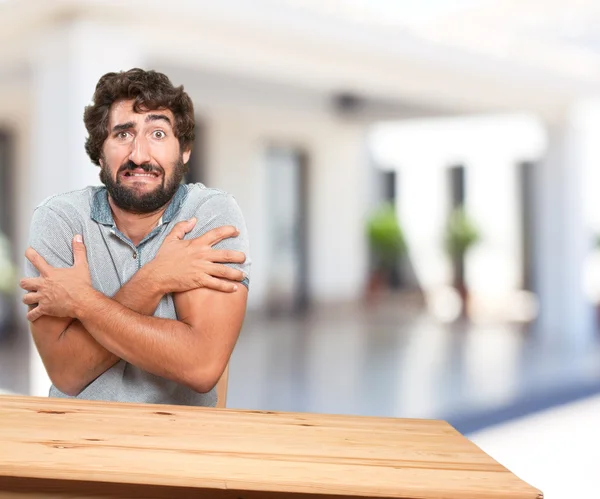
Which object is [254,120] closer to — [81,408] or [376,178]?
[376,178]

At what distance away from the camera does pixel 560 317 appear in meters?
9.52

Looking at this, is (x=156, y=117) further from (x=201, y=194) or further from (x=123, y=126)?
(x=201, y=194)

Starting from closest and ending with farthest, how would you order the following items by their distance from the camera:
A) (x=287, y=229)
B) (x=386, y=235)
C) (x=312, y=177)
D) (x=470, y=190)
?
(x=287, y=229), (x=312, y=177), (x=386, y=235), (x=470, y=190)

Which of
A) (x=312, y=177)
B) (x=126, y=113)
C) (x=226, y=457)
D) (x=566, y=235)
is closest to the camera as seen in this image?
(x=226, y=457)

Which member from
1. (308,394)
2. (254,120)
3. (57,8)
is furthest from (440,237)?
(57,8)

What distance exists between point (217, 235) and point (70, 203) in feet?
1.29

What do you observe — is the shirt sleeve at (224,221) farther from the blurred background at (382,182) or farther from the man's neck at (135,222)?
the blurred background at (382,182)

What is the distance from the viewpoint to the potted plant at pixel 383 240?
13812 millimetres

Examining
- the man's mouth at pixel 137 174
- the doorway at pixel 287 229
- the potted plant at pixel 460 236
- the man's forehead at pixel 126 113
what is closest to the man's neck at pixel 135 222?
the man's mouth at pixel 137 174

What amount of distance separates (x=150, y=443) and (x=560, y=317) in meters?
8.58

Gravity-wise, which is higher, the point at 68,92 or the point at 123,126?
the point at 68,92

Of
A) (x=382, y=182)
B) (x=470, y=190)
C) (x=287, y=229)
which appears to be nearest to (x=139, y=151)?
(x=287, y=229)

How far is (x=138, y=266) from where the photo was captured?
2.11 m

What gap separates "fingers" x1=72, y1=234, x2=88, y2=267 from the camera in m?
2.03
